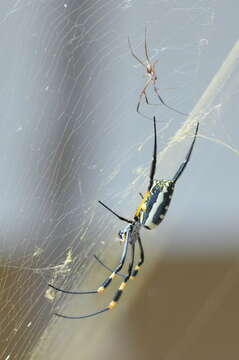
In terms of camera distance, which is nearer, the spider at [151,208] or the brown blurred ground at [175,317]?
the spider at [151,208]

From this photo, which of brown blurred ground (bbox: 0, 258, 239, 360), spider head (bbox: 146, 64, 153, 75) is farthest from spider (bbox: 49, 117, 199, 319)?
brown blurred ground (bbox: 0, 258, 239, 360)

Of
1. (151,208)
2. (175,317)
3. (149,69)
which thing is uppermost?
(149,69)

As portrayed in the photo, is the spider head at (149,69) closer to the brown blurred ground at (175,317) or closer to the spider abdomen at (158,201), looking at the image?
the spider abdomen at (158,201)

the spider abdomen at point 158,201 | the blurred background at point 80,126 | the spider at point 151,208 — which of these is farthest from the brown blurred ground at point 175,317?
the spider abdomen at point 158,201

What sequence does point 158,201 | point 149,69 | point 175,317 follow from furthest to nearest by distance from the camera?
1. point 175,317
2. point 149,69
3. point 158,201

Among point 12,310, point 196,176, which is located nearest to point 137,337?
point 196,176

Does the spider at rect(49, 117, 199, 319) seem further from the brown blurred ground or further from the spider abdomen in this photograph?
the brown blurred ground

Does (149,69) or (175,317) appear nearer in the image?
(149,69)

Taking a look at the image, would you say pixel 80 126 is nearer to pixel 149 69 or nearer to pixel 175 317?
pixel 149 69

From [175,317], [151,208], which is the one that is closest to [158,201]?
[151,208]
